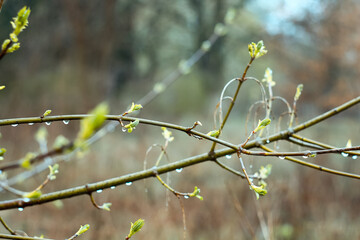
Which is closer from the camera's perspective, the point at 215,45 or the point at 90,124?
the point at 90,124

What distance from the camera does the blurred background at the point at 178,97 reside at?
3.12 meters

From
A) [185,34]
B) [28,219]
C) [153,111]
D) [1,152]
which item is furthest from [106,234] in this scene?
[185,34]

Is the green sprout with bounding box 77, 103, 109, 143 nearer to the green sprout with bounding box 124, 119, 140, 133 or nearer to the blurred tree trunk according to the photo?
the green sprout with bounding box 124, 119, 140, 133

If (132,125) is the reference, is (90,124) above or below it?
→ below

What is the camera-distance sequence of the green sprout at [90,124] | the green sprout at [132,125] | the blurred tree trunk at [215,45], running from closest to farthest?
1. the green sprout at [90,124]
2. the green sprout at [132,125]
3. the blurred tree trunk at [215,45]

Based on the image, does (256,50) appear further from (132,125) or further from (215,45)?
(215,45)

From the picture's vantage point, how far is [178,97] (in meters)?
8.41

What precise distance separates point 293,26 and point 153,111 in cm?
325

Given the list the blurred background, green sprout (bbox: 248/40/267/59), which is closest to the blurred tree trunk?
the blurred background

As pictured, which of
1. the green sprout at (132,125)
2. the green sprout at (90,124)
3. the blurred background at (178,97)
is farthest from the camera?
the blurred background at (178,97)

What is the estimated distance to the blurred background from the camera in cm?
312

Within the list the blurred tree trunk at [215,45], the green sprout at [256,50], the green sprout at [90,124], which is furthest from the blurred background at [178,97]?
the green sprout at [90,124]

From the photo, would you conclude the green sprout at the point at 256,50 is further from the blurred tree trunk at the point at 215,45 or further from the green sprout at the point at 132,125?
the blurred tree trunk at the point at 215,45

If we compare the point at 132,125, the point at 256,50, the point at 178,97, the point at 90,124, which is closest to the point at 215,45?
the point at 178,97
